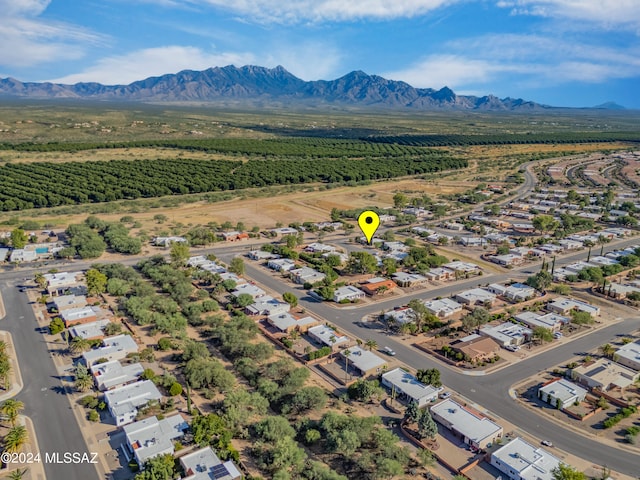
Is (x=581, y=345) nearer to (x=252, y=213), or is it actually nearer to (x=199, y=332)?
(x=199, y=332)

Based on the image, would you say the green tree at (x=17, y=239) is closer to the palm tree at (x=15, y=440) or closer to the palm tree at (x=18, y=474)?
the palm tree at (x=15, y=440)

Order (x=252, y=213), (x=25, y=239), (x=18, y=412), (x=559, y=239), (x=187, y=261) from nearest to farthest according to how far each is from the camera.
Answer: (x=18, y=412) → (x=187, y=261) → (x=25, y=239) → (x=559, y=239) → (x=252, y=213)

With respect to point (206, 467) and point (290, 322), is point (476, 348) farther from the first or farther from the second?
point (206, 467)

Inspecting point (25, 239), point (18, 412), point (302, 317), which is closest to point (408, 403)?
point (302, 317)

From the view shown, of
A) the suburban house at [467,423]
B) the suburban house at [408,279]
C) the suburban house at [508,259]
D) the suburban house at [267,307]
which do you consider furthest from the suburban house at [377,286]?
the suburban house at [467,423]

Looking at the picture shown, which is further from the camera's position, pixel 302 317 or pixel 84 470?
pixel 302 317

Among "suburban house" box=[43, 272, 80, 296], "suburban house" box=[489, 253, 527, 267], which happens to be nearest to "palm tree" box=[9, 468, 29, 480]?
"suburban house" box=[43, 272, 80, 296]

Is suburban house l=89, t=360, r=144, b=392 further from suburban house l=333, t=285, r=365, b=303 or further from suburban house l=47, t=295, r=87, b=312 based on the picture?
suburban house l=333, t=285, r=365, b=303
